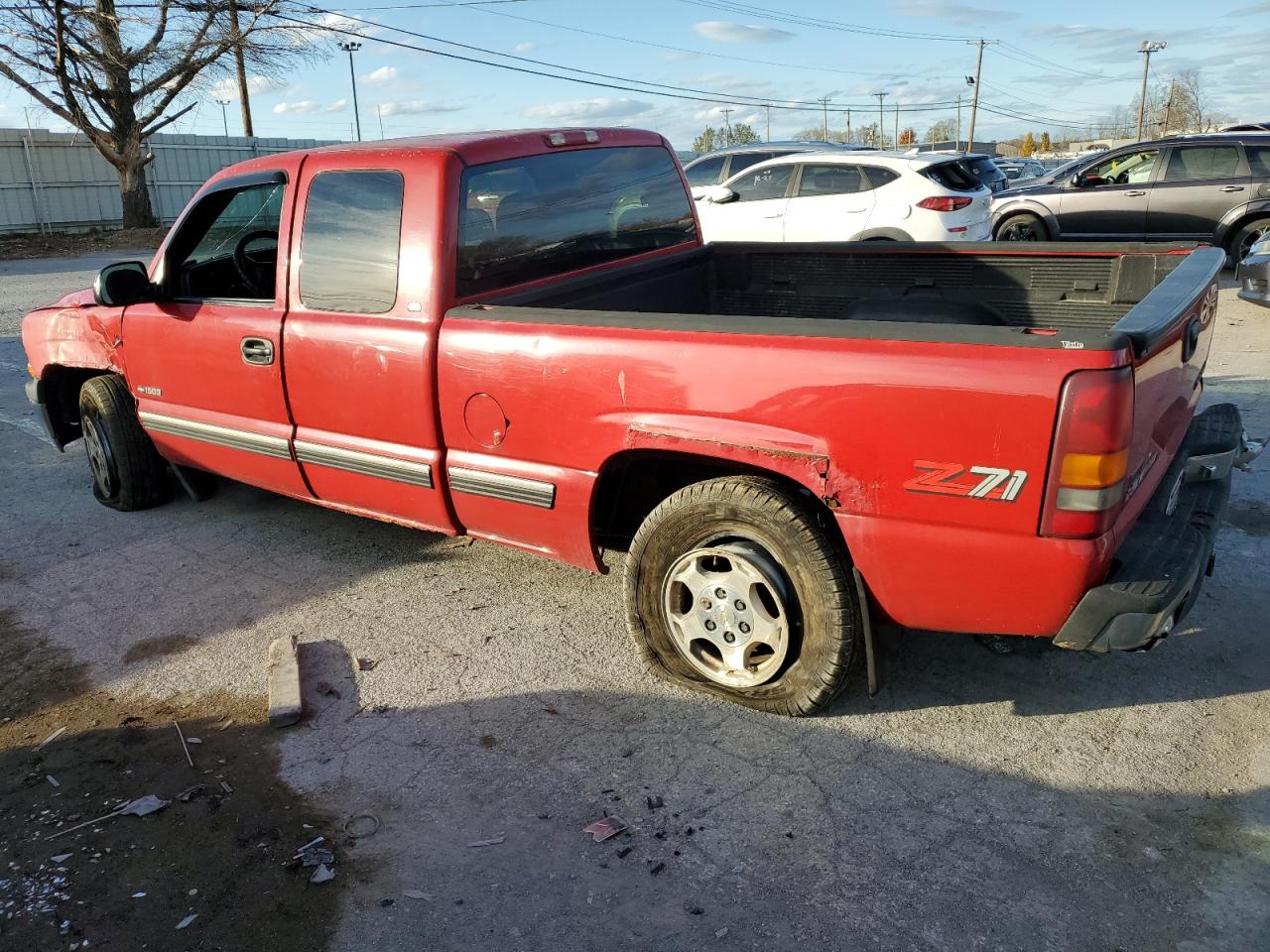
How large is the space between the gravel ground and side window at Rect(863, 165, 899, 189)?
682 centimetres

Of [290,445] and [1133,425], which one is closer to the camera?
[1133,425]

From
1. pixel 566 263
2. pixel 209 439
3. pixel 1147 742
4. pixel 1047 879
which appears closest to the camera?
pixel 1047 879

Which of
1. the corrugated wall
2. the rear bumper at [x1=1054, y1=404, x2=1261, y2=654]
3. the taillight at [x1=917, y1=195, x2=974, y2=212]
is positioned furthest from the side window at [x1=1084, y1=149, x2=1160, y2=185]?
the corrugated wall

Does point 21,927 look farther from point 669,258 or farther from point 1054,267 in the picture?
point 1054,267

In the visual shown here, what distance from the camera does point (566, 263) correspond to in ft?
14.0

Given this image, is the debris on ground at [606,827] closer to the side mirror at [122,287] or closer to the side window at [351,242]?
the side window at [351,242]

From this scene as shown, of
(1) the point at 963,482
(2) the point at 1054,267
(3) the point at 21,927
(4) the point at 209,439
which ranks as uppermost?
(2) the point at 1054,267

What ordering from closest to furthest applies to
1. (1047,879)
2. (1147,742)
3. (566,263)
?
(1047,879), (1147,742), (566,263)

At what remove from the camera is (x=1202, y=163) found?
1213cm

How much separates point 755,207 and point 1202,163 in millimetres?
5602

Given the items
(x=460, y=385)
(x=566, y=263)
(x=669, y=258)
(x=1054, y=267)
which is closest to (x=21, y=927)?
(x=460, y=385)

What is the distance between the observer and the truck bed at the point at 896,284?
13.7 ft

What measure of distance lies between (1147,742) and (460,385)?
2582mm

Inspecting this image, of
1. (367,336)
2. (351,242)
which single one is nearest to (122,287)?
(351,242)
